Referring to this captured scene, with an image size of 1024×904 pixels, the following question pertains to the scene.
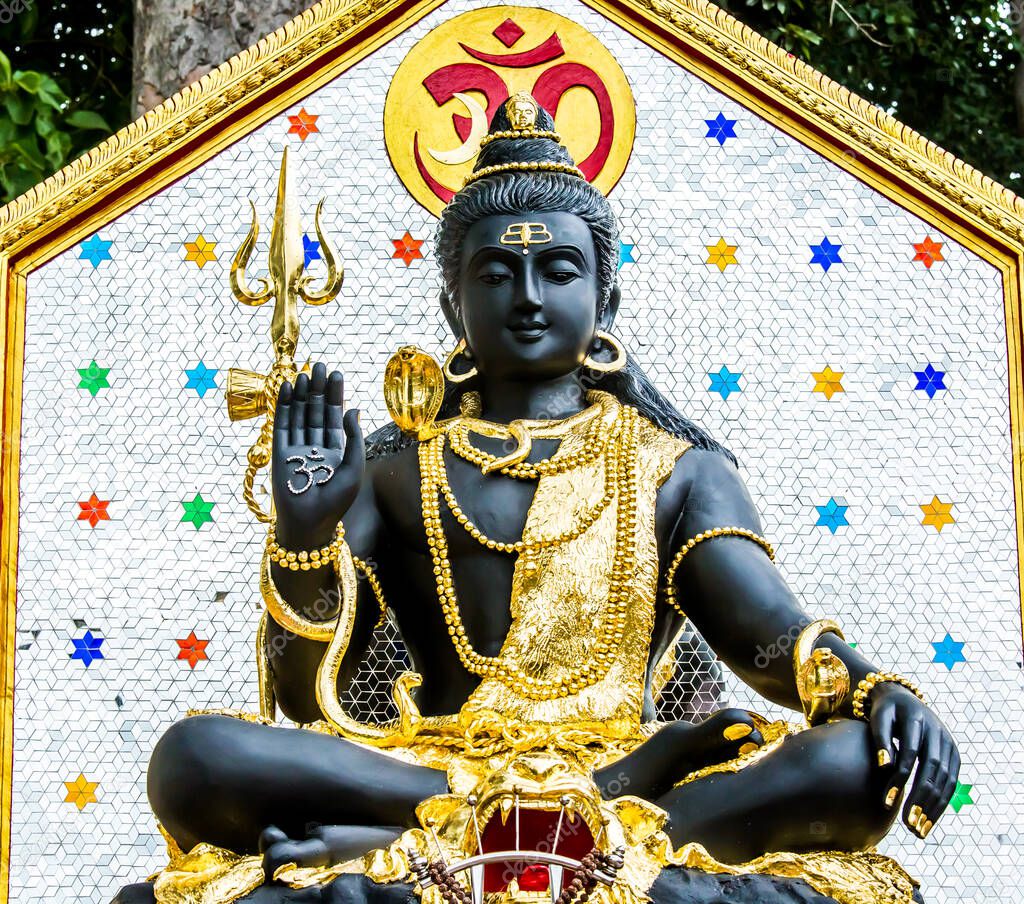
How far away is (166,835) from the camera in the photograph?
4742mm

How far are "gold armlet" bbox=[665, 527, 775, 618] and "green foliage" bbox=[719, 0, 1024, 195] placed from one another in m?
3.83

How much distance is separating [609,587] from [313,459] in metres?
0.79

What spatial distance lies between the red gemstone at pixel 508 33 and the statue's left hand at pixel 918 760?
2.62 m

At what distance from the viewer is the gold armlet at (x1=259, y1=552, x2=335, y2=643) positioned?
493 centimetres

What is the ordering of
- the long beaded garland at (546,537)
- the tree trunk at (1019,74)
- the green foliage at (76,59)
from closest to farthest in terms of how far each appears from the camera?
the long beaded garland at (546,537) → the green foliage at (76,59) → the tree trunk at (1019,74)

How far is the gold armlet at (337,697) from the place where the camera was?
16.2 feet

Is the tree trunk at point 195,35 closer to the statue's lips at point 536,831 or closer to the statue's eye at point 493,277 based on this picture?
the statue's eye at point 493,277

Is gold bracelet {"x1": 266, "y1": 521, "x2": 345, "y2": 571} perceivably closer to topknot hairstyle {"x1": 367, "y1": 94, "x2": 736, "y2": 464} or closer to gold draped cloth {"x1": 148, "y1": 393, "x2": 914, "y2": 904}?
gold draped cloth {"x1": 148, "y1": 393, "x2": 914, "y2": 904}

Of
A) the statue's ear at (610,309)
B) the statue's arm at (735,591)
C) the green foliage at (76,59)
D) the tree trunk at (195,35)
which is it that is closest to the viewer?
the statue's arm at (735,591)

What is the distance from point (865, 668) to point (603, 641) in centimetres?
65

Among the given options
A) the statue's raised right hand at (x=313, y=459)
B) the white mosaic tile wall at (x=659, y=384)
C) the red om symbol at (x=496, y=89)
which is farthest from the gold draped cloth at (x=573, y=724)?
the red om symbol at (x=496, y=89)

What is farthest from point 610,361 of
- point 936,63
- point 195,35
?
point 936,63

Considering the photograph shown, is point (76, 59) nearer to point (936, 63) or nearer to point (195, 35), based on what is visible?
point (195, 35)

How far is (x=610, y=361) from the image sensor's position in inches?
217
